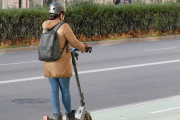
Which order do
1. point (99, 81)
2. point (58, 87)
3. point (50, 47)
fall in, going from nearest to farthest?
point (50, 47)
point (58, 87)
point (99, 81)

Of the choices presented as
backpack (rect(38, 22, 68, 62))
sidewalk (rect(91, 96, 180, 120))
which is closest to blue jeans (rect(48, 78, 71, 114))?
backpack (rect(38, 22, 68, 62))

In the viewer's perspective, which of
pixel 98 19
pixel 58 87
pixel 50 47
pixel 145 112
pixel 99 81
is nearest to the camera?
pixel 50 47

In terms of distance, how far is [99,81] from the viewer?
436 inches

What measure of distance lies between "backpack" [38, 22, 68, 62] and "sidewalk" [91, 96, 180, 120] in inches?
61.2

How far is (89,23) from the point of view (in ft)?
70.6

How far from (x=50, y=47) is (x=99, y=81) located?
198 inches

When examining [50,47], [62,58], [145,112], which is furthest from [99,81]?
[50,47]

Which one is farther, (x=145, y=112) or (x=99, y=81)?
(x=99, y=81)

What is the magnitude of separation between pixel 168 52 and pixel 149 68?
419 centimetres

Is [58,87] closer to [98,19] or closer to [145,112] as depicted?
[145,112]

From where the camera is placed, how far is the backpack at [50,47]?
6160 mm

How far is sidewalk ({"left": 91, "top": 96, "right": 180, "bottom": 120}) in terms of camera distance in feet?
23.8

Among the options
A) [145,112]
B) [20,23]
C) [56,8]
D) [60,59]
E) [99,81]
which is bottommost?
[99,81]

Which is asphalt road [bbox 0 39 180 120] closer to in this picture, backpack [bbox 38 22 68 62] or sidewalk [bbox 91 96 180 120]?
sidewalk [bbox 91 96 180 120]
